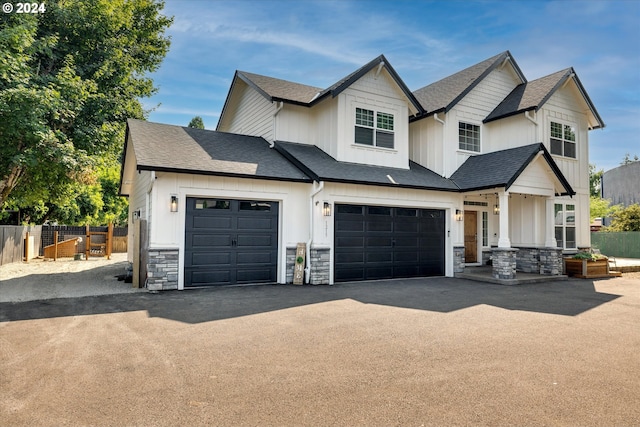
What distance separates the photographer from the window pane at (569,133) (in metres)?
14.8

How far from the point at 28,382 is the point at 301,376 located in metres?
2.82

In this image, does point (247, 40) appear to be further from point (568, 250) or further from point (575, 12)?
point (568, 250)

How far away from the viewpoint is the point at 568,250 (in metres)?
14.7

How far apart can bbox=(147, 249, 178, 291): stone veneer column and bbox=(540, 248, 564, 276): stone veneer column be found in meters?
12.3

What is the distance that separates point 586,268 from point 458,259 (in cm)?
450

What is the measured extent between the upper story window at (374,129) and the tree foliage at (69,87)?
9472 millimetres

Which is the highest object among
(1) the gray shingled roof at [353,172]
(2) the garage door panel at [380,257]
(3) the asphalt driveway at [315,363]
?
(1) the gray shingled roof at [353,172]

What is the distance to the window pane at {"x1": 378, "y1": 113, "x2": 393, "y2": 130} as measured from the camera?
1338 centimetres

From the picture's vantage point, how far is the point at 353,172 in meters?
11.9

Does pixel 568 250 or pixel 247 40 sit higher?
pixel 247 40

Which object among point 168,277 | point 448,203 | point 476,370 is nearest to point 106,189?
point 168,277

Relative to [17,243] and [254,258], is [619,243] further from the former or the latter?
[17,243]

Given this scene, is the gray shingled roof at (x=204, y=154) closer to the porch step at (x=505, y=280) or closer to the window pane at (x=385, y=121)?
the window pane at (x=385, y=121)

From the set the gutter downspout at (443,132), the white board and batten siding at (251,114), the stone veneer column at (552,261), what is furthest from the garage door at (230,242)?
the stone veneer column at (552,261)
